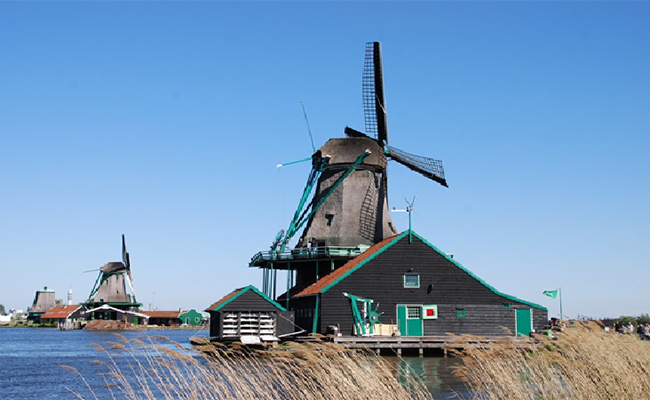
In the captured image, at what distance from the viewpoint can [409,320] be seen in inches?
1287

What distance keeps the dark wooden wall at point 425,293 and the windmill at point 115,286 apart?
58657 mm

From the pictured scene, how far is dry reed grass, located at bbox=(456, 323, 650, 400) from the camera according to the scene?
37.4 feet

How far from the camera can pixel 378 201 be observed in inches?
1591

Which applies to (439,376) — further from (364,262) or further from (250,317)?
(250,317)

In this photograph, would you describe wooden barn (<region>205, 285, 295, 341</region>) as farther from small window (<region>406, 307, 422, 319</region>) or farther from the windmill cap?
the windmill cap

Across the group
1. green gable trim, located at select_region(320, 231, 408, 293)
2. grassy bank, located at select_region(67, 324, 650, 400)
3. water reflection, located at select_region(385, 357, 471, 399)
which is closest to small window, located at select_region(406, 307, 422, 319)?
green gable trim, located at select_region(320, 231, 408, 293)

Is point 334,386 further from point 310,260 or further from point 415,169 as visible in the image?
point 415,169

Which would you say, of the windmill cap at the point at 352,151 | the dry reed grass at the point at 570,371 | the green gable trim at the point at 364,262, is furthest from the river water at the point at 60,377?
the windmill cap at the point at 352,151

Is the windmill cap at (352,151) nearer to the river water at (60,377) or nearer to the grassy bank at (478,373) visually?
the river water at (60,377)

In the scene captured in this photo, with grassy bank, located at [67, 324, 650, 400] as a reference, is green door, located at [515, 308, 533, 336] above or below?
above

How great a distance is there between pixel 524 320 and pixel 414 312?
5.12 m

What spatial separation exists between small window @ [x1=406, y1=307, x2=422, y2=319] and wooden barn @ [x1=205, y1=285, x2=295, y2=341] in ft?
16.7

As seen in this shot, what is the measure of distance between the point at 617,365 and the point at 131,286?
8049 cm

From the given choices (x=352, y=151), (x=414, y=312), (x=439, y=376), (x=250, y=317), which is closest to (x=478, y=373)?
(x=439, y=376)
